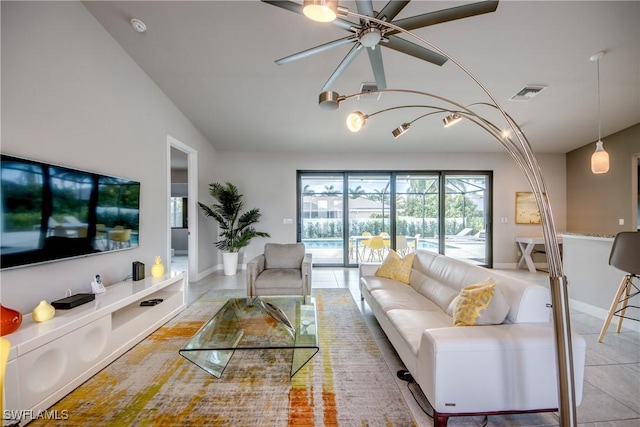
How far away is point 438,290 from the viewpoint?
2.47 metres

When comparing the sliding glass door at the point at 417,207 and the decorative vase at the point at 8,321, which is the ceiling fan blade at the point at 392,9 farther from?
the sliding glass door at the point at 417,207

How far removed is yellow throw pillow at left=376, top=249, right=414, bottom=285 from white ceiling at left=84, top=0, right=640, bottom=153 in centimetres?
231

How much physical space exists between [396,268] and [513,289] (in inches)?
61.0

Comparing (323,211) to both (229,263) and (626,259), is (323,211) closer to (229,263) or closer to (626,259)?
(229,263)

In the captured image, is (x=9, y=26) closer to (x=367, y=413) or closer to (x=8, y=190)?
(x=8, y=190)

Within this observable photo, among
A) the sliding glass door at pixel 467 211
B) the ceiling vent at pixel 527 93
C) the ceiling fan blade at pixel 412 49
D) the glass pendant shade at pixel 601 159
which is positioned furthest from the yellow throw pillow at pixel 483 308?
the sliding glass door at pixel 467 211

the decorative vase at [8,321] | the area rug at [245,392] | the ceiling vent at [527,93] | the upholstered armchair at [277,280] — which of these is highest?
the ceiling vent at [527,93]

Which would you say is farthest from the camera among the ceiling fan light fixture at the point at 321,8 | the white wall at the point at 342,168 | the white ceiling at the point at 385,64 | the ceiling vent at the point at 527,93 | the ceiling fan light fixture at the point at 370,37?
the white wall at the point at 342,168

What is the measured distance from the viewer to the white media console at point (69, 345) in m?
1.49

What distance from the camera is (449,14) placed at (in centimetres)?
165

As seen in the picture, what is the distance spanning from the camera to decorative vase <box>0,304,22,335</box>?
153 centimetres

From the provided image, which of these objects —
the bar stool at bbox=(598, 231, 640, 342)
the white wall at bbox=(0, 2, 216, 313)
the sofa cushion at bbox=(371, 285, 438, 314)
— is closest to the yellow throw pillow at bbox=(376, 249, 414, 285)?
the sofa cushion at bbox=(371, 285, 438, 314)

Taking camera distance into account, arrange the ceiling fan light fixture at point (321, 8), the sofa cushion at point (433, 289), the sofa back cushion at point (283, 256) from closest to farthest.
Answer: the ceiling fan light fixture at point (321, 8) < the sofa cushion at point (433, 289) < the sofa back cushion at point (283, 256)

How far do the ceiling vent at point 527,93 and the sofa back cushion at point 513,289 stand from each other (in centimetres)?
285
